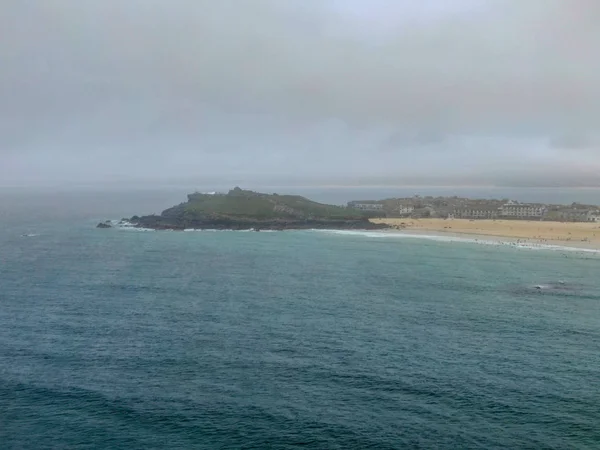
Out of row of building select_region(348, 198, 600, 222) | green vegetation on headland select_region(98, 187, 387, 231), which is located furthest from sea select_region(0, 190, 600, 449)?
row of building select_region(348, 198, 600, 222)

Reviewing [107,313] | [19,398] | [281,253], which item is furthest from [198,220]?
[19,398]

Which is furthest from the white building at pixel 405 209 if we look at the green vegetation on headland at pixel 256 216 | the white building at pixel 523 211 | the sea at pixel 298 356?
the sea at pixel 298 356

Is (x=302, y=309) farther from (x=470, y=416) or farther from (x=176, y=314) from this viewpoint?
(x=470, y=416)

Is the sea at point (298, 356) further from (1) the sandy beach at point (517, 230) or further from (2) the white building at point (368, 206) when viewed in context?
(2) the white building at point (368, 206)

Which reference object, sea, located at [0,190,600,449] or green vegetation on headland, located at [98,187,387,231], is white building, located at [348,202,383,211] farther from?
sea, located at [0,190,600,449]

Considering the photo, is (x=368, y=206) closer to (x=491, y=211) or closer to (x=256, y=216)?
(x=491, y=211)
